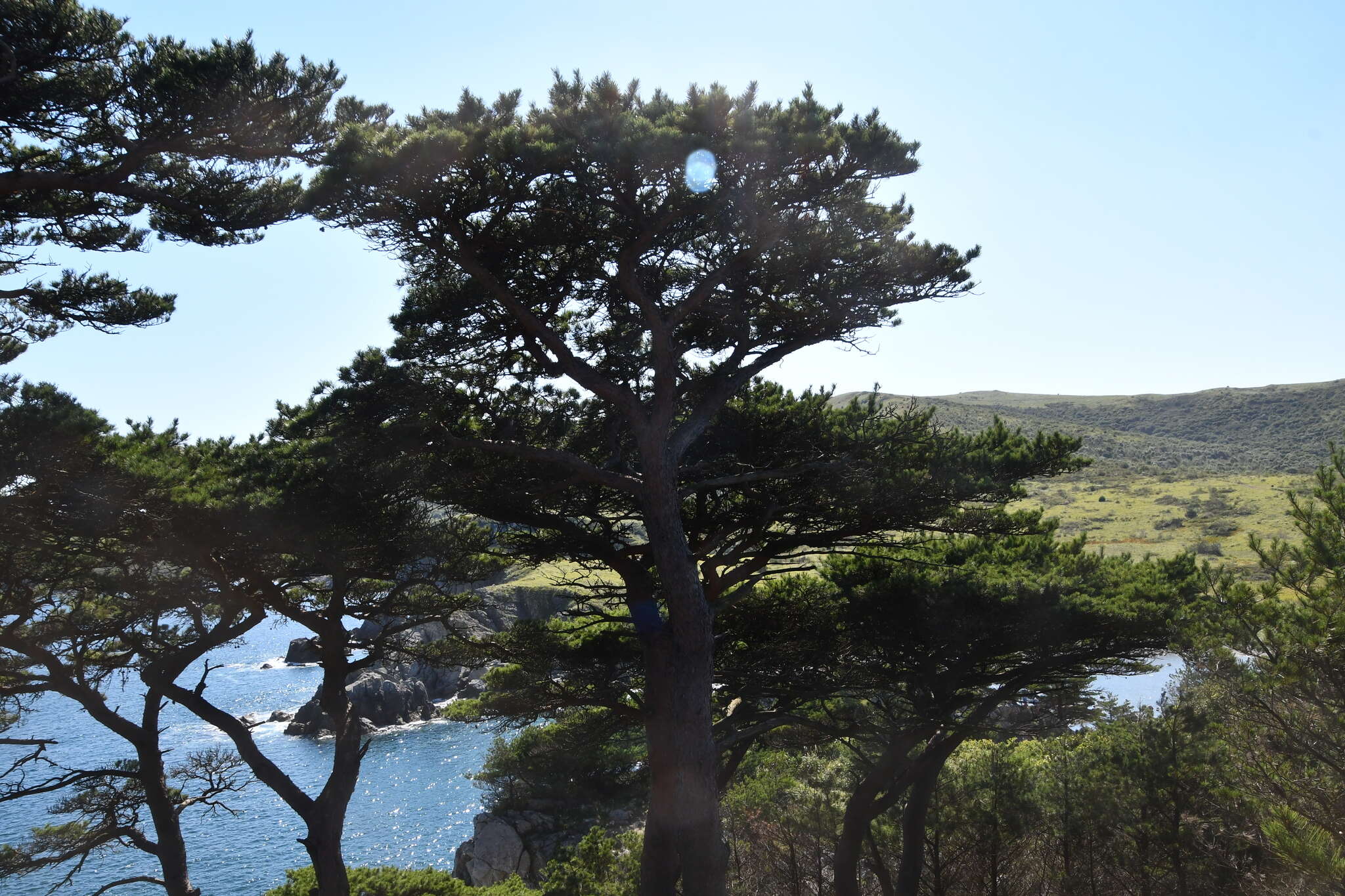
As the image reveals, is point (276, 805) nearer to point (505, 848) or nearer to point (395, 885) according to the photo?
point (505, 848)

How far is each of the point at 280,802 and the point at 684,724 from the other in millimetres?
26889

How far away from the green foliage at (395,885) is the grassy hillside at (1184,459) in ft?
73.8

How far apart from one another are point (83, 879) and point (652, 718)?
22.2 metres

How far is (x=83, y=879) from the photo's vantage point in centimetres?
2170

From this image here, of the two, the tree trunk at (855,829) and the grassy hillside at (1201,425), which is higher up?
the grassy hillside at (1201,425)

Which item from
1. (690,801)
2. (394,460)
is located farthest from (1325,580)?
(394,460)

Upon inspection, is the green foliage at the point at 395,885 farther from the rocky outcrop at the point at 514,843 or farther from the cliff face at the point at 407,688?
the cliff face at the point at 407,688

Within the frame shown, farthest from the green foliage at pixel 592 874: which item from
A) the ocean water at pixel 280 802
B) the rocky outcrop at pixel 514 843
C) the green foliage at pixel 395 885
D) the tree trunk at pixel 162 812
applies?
the ocean water at pixel 280 802

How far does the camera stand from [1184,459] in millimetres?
67125

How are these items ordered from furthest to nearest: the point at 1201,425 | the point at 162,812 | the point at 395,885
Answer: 1. the point at 1201,425
2. the point at 395,885
3. the point at 162,812

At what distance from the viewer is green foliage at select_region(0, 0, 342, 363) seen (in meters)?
5.90

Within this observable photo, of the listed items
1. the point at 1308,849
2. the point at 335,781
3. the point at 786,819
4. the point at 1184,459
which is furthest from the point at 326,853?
the point at 1184,459

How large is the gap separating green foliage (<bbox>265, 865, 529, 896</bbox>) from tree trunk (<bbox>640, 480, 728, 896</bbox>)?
5.15 metres

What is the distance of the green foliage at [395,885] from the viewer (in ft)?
35.2
